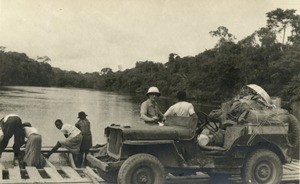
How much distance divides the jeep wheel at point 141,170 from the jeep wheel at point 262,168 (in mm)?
1497

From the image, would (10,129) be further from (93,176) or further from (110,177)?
(110,177)

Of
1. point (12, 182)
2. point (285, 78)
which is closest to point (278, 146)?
point (12, 182)

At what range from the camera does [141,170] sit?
18.9 ft

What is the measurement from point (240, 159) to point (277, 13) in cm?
3801

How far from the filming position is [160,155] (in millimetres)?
6020

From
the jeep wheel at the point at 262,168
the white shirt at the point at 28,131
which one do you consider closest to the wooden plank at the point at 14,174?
the white shirt at the point at 28,131

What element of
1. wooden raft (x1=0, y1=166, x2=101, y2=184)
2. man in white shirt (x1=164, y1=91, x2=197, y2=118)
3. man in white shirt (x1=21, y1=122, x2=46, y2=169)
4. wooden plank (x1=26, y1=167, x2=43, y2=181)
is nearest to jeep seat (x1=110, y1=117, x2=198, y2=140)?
man in white shirt (x1=164, y1=91, x2=197, y2=118)

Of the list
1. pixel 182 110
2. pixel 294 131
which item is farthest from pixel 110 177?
pixel 294 131

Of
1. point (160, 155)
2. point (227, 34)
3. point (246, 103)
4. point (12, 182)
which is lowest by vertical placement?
point (12, 182)

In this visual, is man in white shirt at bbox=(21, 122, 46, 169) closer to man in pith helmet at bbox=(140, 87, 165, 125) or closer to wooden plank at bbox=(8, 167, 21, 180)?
wooden plank at bbox=(8, 167, 21, 180)

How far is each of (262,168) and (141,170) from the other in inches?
81.4

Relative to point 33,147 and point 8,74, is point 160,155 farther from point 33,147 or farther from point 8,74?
point 8,74

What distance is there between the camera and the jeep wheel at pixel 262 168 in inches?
254

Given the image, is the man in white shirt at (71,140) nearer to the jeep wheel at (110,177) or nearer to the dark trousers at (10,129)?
the dark trousers at (10,129)
